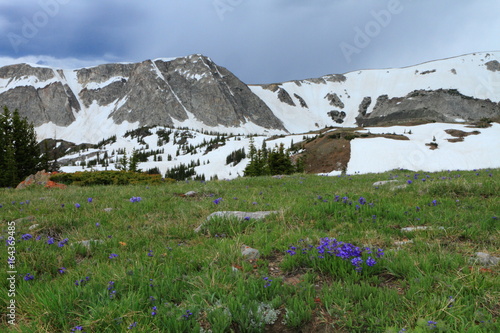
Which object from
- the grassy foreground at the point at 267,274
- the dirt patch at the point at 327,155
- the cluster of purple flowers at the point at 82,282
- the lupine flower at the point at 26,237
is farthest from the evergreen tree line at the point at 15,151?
the dirt patch at the point at 327,155

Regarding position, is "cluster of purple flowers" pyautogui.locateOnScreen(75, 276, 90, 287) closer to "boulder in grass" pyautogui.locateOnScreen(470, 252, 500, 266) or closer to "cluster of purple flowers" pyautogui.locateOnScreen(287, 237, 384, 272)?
"cluster of purple flowers" pyautogui.locateOnScreen(287, 237, 384, 272)

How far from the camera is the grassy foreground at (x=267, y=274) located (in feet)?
8.76

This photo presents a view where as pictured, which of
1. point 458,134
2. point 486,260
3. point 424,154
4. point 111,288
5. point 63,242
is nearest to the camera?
point 111,288

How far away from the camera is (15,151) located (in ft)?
141

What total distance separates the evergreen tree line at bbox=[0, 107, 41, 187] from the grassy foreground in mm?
43709

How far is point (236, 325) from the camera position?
2.74 m

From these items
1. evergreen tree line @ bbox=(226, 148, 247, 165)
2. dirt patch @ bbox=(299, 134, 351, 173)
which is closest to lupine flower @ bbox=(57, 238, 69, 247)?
dirt patch @ bbox=(299, 134, 351, 173)

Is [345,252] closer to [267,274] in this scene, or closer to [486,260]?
[267,274]

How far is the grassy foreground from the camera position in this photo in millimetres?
2670

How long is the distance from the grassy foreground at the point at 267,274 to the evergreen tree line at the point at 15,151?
43.7m

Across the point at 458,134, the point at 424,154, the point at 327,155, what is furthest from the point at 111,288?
the point at 458,134

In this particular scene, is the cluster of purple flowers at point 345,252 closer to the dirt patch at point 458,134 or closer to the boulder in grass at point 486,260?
the boulder in grass at point 486,260

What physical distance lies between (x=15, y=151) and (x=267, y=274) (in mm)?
54165

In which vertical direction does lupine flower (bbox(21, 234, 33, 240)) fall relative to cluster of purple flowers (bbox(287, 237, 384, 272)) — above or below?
above
